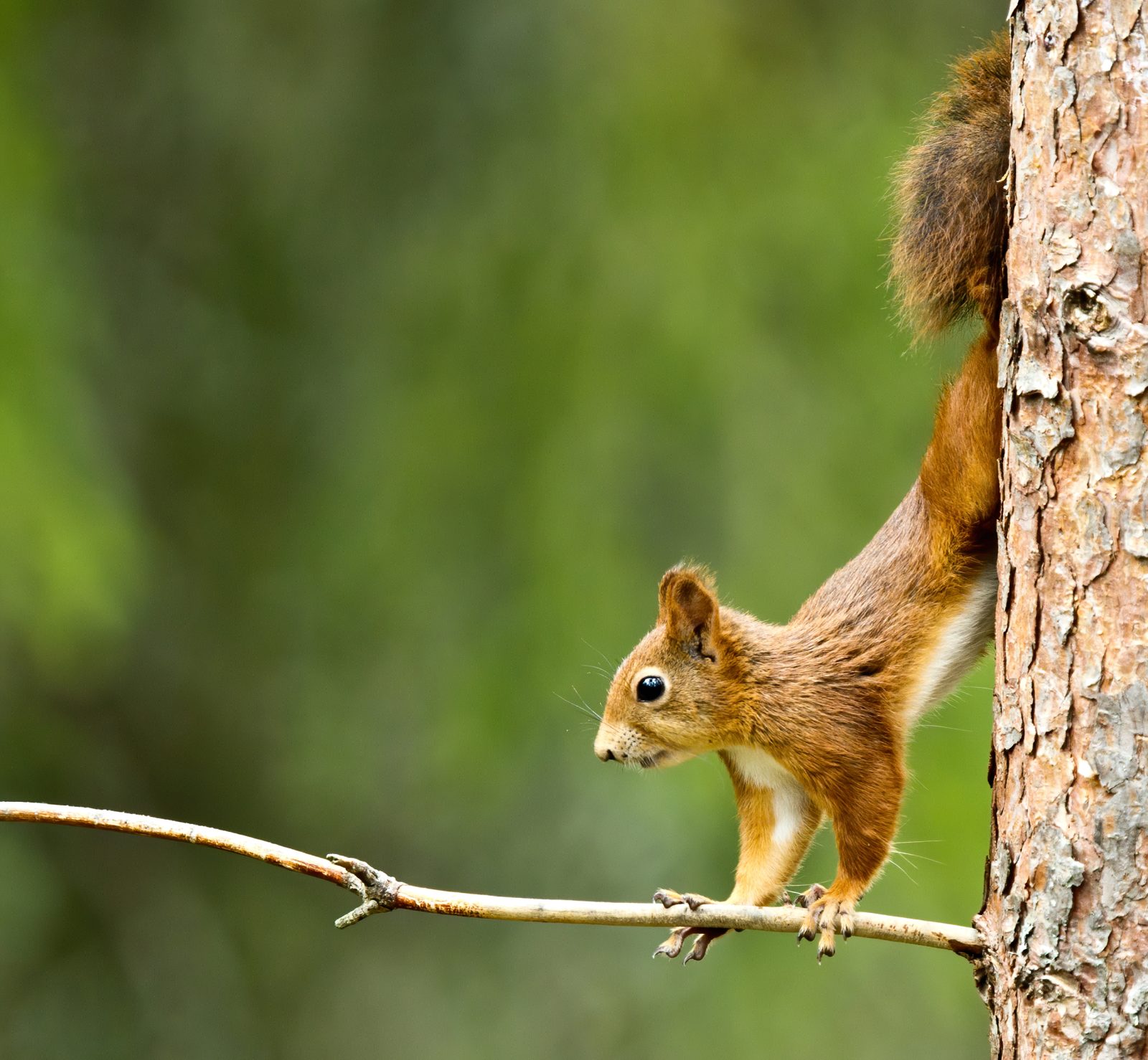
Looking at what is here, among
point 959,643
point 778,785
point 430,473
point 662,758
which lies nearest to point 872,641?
point 959,643

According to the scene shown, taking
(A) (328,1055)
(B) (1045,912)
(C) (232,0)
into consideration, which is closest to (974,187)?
(B) (1045,912)

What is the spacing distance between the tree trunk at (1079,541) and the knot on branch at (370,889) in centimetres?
75

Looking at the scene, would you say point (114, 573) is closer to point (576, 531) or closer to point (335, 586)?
point (335, 586)

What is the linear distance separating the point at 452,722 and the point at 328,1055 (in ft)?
7.09

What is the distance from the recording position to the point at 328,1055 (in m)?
6.09

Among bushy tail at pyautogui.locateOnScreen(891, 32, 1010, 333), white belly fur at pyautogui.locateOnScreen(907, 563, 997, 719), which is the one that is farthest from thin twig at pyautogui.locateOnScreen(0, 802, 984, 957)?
bushy tail at pyautogui.locateOnScreen(891, 32, 1010, 333)

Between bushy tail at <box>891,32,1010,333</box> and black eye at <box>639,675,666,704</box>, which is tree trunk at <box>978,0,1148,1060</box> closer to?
bushy tail at <box>891,32,1010,333</box>

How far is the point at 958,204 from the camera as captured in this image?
2029 millimetres

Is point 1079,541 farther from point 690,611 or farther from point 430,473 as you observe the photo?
point 430,473

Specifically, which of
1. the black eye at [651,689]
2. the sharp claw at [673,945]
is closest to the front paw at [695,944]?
the sharp claw at [673,945]

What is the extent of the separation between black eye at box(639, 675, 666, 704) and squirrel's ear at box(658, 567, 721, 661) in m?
0.09

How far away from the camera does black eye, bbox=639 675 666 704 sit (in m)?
2.45

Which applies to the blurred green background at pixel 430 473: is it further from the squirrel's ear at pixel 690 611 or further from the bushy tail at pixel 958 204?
the bushy tail at pixel 958 204

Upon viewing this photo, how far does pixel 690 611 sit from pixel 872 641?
13.7 inches
